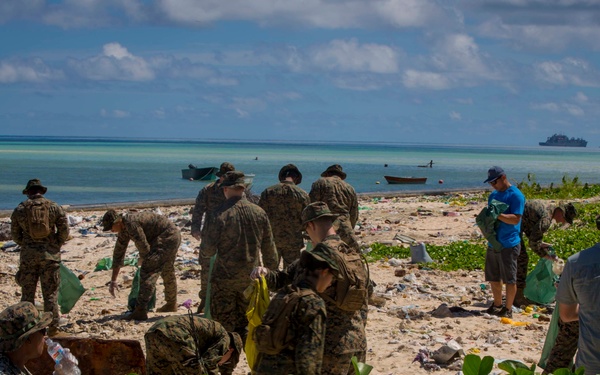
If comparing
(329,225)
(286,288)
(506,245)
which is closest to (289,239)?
(506,245)

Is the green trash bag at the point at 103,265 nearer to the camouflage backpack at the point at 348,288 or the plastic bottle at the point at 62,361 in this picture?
the plastic bottle at the point at 62,361

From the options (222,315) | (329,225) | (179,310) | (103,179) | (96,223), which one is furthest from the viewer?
(103,179)

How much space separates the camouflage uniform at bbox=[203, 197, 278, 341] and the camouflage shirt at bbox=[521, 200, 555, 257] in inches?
126

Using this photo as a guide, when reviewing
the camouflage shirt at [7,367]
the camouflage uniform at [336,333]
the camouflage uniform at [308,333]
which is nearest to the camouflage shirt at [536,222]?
the camouflage uniform at [336,333]

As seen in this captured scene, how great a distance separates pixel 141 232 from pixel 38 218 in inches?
44.9

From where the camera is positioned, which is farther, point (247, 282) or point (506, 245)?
point (506, 245)

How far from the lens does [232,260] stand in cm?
791

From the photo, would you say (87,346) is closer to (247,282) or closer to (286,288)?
(247,282)

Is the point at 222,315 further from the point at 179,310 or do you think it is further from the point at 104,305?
the point at 104,305

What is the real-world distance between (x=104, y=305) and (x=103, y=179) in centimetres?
4232

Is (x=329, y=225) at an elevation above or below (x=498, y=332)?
above

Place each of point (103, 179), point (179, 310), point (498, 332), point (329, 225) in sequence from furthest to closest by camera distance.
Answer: point (103, 179) → point (179, 310) → point (498, 332) → point (329, 225)

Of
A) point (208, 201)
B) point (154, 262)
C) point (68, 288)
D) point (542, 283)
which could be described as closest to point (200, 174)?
point (208, 201)

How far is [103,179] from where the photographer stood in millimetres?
52219
